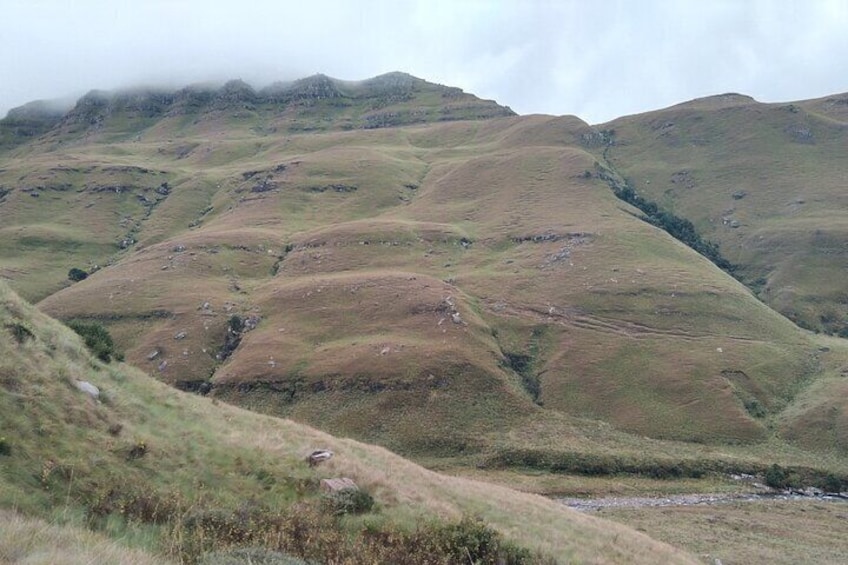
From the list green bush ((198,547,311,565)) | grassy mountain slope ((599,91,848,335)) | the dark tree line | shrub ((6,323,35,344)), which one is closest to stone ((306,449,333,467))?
green bush ((198,547,311,565))

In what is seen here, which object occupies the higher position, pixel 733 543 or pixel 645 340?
pixel 645 340

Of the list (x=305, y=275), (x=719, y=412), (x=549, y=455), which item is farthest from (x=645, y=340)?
(x=305, y=275)

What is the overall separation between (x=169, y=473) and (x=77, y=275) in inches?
5430

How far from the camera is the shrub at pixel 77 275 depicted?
444ft

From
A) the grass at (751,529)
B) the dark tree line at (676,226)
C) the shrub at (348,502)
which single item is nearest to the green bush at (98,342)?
the shrub at (348,502)

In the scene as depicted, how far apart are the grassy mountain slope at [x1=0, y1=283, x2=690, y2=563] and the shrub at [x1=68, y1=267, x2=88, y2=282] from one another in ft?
414

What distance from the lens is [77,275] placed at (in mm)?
135750

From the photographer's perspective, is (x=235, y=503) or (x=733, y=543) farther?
(x=733, y=543)

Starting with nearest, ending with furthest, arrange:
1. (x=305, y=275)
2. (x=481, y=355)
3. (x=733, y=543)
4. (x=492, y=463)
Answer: (x=733, y=543) → (x=492, y=463) → (x=481, y=355) → (x=305, y=275)

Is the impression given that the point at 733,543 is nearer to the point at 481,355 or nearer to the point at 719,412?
the point at 719,412

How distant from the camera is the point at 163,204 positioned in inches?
7564

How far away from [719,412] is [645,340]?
1894 centimetres

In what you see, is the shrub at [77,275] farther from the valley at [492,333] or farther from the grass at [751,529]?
the grass at [751,529]

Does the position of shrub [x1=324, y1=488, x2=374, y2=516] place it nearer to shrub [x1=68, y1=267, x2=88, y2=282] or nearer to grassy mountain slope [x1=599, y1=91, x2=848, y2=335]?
grassy mountain slope [x1=599, y1=91, x2=848, y2=335]
